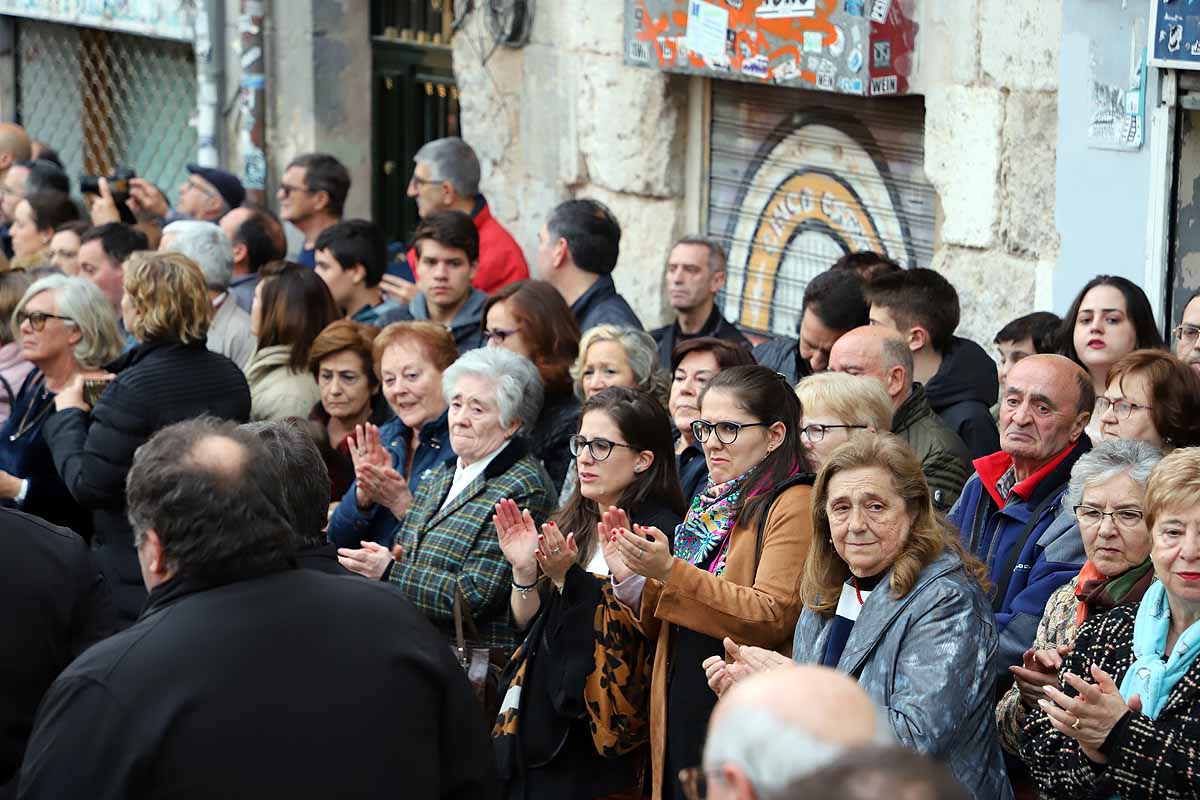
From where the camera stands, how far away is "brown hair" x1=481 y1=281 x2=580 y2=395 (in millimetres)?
6465

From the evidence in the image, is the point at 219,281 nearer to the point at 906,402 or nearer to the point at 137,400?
the point at 137,400

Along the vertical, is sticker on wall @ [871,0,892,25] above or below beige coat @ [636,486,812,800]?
above

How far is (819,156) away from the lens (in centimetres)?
834

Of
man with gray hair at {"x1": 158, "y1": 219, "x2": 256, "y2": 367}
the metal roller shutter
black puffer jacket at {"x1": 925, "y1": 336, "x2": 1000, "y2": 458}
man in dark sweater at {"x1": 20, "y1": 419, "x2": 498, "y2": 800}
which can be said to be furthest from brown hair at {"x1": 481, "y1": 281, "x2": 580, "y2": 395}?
→ man in dark sweater at {"x1": 20, "y1": 419, "x2": 498, "y2": 800}

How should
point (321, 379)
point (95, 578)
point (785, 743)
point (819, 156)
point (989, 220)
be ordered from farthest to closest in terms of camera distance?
point (819, 156) < point (989, 220) < point (321, 379) < point (95, 578) < point (785, 743)

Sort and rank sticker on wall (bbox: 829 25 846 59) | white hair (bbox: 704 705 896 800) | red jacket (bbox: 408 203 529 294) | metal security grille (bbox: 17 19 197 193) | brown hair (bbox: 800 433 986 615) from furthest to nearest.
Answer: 1. metal security grille (bbox: 17 19 197 193)
2. red jacket (bbox: 408 203 529 294)
3. sticker on wall (bbox: 829 25 846 59)
4. brown hair (bbox: 800 433 986 615)
5. white hair (bbox: 704 705 896 800)

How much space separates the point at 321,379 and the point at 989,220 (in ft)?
9.01

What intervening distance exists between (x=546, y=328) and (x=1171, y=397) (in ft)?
8.06

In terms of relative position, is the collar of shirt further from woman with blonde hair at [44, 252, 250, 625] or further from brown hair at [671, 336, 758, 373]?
woman with blonde hair at [44, 252, 250, 625]

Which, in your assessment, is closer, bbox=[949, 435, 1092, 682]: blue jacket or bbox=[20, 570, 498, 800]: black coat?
bbox=[20, 570, 498, 800]: black coat

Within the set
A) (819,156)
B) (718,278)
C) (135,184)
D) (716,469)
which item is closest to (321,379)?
(718,278)

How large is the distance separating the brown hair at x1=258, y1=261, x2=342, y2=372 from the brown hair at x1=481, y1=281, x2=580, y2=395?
2.73 feet

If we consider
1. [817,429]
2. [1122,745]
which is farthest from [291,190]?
[1122,745]

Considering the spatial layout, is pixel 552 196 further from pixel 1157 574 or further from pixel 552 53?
pixel 1157 574
